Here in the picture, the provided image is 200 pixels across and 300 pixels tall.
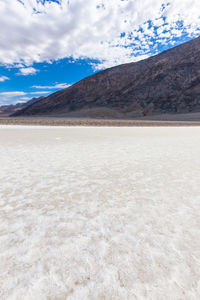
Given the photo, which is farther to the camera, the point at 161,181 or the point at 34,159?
the point at 34,159

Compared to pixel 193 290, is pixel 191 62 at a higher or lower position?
higher

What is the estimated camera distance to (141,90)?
74.3 meters

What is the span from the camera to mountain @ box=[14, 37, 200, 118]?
216ft

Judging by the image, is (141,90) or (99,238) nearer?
(99,238)

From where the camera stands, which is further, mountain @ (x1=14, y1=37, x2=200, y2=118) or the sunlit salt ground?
mountain @ (x1=14, y1=37, x2=200, y2=118)

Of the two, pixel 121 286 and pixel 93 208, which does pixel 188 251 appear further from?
pixel 93 208

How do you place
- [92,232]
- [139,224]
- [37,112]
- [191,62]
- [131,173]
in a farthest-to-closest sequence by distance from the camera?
[37,112] < [191,62] < [131,173] < [139,224] < [92,232]

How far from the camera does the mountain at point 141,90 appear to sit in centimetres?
6594

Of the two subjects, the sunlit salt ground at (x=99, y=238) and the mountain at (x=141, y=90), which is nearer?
the sunlit salt ground at (x=99, y=238)

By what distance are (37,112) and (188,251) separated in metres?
99.7

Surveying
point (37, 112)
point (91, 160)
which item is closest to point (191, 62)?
point (37, 112)

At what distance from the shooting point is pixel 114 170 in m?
4.80

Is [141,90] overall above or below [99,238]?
above

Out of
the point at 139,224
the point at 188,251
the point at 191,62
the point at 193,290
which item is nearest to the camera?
the point at 193,290
